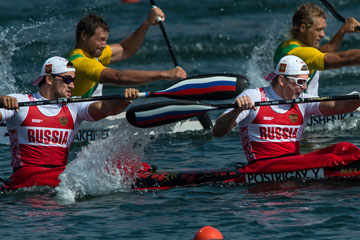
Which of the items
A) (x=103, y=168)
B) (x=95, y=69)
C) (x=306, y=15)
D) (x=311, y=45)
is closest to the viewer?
(x=103, y=168)

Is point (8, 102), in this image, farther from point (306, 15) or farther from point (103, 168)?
point (306, 15)

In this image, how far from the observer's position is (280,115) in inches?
292

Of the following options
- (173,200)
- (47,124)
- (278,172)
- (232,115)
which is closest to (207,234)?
(173,200)

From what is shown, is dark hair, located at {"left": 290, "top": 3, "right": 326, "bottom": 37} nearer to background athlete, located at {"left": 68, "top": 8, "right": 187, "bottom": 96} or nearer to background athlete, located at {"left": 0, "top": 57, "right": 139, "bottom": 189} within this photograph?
background athlete, located at {"left": 68, "top": 8, "right": 187, "bottom": 96}

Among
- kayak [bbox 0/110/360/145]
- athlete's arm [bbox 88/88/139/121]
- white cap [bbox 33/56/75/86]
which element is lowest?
kayak [bbox 0/110/360/145]

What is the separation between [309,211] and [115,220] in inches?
68.1

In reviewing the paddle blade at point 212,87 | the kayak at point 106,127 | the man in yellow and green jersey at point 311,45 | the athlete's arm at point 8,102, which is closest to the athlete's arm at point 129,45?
the kayak at point 106,127

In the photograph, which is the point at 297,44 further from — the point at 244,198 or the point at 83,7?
the point at 83,7

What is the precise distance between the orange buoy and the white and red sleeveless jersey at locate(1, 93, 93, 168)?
224 cm

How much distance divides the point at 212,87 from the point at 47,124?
174cm

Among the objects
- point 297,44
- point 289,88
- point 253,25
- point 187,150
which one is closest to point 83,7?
point 253,25

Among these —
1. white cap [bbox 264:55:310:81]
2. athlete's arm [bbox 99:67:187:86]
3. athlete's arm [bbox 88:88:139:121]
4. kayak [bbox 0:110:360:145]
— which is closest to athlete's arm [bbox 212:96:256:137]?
white cap [bbox 264:55:310:81]

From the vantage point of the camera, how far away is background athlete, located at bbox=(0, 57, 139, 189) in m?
7.44

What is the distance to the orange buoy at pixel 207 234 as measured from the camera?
5.84 m
